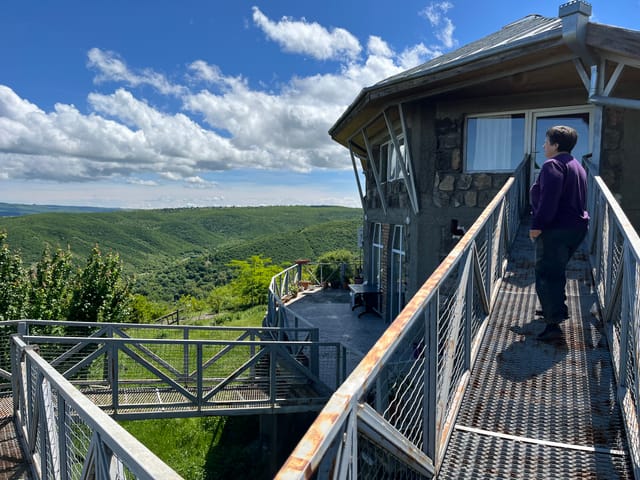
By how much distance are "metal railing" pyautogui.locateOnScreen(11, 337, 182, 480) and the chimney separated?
6.27 m

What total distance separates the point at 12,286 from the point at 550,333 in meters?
15.3

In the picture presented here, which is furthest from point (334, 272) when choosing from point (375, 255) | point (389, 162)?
point (389, 162)

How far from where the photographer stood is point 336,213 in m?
168

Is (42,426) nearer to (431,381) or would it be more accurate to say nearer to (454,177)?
(431,381)

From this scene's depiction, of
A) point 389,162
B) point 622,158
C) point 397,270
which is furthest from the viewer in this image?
point 389,162

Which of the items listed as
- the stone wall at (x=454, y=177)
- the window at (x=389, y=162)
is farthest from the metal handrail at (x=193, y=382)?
the window at (x=389, y=162)

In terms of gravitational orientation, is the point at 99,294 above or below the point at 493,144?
below

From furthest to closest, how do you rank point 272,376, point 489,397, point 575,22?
point 272,376 < point 575,22 < point 489,397

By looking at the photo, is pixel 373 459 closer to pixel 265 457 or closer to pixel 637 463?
pixel 637 463

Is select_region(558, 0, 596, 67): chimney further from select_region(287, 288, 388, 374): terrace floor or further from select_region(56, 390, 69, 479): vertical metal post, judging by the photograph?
select_region(56, 390, 69, 479): vertical metal post

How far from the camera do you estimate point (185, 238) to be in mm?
153625

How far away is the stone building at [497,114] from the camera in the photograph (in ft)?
18.8

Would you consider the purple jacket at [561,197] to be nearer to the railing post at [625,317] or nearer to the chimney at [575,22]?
the railing post at [625,317]

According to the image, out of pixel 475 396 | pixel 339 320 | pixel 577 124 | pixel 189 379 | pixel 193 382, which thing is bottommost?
pixel 193 382
